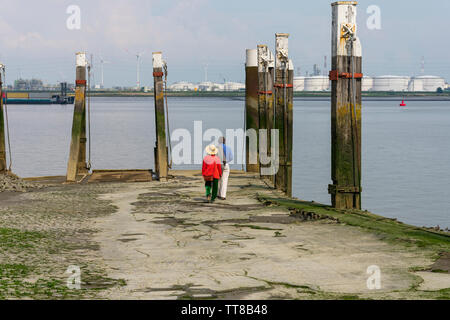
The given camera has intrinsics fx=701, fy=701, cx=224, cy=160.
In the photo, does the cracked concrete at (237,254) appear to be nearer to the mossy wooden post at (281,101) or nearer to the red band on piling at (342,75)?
the red band on piling at (342,75)

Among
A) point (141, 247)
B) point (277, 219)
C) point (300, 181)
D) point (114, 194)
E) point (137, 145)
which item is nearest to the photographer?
point (141, 247)

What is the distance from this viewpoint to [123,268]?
973 cm

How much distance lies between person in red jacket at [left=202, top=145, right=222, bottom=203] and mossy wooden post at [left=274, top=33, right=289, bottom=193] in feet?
11.9

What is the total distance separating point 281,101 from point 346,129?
7899mm

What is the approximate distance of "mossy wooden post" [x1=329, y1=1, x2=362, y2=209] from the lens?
46.3 feet

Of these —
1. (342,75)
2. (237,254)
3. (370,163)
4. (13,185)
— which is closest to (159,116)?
(13,185)

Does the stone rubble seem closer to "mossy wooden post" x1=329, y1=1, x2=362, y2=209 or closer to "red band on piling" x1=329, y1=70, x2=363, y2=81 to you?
"mossy wooden post" x1=329, y1=1, x2=362, y2=209

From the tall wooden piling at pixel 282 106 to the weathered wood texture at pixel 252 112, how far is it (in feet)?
5.78

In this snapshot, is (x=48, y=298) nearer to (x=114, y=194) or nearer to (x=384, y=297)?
(x=384, y=297)

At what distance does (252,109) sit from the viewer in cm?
2459

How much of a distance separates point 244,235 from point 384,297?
4675 mm

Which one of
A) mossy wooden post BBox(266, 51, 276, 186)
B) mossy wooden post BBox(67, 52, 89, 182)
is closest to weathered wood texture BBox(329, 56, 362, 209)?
mossy wooden post BBox(266, 51, 276, 186)

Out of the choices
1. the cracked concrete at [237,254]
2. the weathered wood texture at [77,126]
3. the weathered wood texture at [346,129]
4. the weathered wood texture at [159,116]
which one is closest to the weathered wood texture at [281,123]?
the weathered wood texture at [159,116]

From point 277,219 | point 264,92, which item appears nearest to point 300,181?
point 264,92
